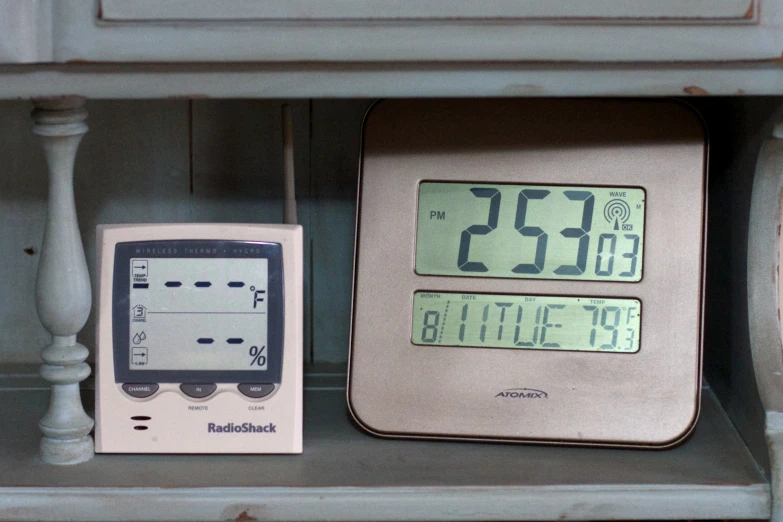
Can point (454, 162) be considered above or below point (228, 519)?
above

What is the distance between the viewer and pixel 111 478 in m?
0.70

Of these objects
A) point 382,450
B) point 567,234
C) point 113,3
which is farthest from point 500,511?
point 113,3

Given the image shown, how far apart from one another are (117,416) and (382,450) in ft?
0.71

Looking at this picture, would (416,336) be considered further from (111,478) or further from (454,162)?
(111,478)

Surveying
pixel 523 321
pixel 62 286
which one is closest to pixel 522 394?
pixel 523 321

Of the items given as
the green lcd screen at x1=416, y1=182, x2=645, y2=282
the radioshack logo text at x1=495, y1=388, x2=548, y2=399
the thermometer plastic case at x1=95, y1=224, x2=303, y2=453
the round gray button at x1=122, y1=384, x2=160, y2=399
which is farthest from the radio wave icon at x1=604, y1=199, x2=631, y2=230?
the round gray button at x1=122, y1=384, x2=160, y2=399

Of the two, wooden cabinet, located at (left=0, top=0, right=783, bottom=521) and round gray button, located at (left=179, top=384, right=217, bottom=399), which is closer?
wooden cabinet, located at (left=0, top=0, right=783, bottom=521)

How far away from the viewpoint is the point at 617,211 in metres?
0.76

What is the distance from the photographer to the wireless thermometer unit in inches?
29.7

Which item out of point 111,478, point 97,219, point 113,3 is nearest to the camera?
point 113,3

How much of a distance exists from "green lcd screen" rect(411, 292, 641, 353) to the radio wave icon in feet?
Result: 0.22

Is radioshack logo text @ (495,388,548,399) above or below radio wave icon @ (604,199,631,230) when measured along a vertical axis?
below

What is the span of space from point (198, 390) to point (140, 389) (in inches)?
1.9

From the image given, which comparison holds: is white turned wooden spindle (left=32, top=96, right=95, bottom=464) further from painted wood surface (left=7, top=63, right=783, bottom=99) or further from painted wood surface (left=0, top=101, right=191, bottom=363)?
painted wood surface (left=0, top=101, right=191, bottom=363)
